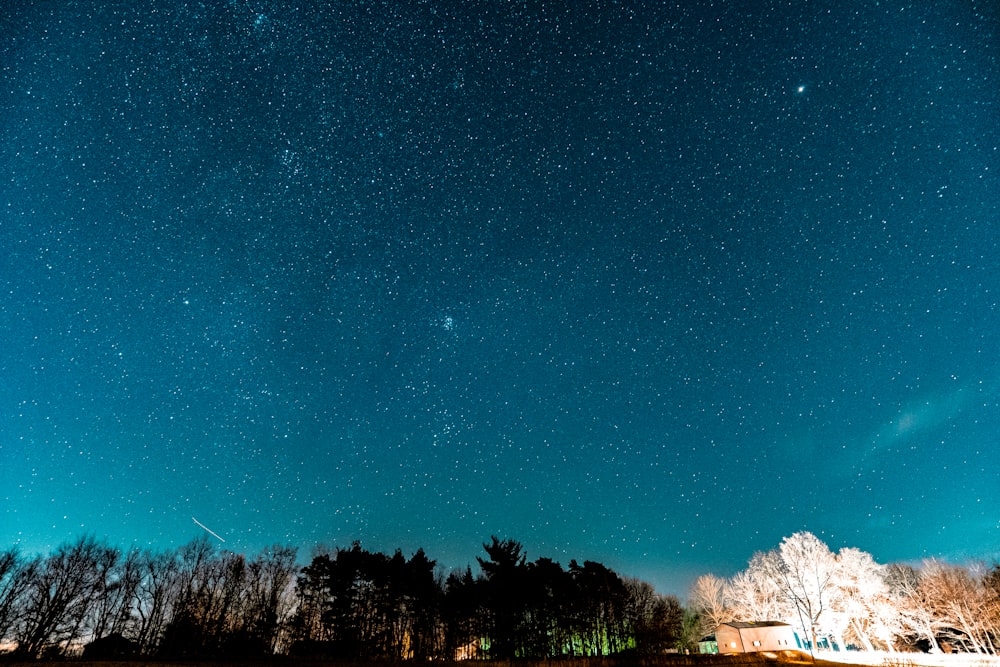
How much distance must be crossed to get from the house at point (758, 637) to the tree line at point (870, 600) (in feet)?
7.48

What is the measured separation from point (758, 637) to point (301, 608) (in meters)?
58.4

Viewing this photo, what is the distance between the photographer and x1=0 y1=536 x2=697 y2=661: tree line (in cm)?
5000

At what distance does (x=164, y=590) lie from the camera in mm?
56281

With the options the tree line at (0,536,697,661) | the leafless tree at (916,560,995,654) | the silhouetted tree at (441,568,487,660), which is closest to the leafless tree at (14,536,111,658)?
the tree line at (0,536,697,661)

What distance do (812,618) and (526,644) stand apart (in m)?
34.6

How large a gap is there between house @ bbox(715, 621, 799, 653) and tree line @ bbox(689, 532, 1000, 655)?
2.28 meters

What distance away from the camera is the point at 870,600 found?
56.0 metres

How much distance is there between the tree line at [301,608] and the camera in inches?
1969

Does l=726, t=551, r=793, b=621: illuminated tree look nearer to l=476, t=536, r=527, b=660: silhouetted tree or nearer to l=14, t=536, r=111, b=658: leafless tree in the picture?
l=476, t=536, r=527, b=660: silhouetted tree

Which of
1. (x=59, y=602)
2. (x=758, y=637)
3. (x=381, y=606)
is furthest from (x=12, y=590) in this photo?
(x=758, y=637)

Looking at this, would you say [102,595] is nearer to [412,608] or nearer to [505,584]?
[412,608]

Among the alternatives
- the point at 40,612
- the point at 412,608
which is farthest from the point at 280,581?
the point at 40,612

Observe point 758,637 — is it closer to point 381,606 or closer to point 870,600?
point 870,600

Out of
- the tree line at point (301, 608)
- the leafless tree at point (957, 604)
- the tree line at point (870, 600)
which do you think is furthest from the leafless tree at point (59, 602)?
the leafless tree at point (957, 604)
